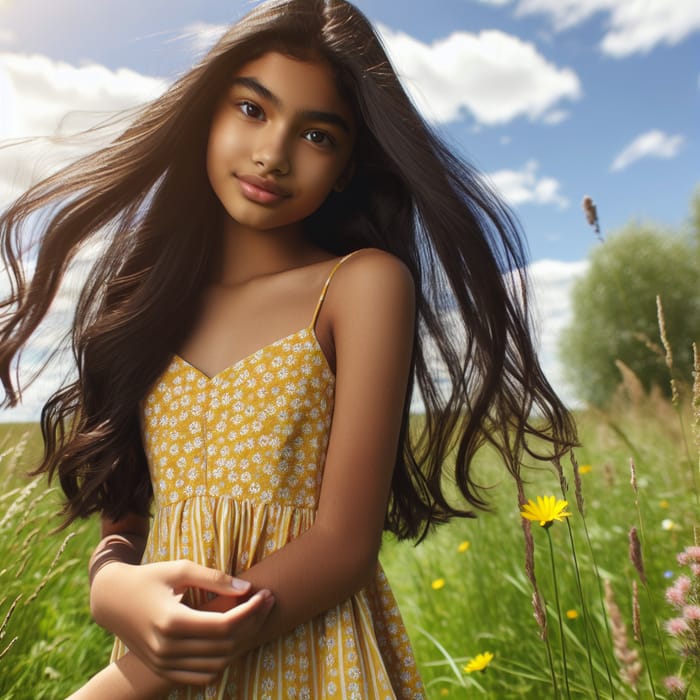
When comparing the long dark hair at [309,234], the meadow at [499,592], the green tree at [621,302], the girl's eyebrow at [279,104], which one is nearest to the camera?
the girl's eyebrow at [279,104]

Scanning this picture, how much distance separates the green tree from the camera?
2044 centimetres

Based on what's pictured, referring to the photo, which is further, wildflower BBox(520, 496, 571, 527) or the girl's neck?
the girl's neck

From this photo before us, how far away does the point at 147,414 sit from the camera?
1.75 m

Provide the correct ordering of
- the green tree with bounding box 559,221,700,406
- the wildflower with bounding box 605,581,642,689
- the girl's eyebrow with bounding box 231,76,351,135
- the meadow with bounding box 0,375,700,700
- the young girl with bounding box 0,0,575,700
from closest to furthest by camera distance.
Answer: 1. the wildflower with bounding box 605,581,642,689
2. the young girl with bounding box 0,0,575,700
3. the girl's eyebrow with bounding box 231,76,351,135
4. the meadow with bounding box 0,375,700,700
5. the green tree with bounding box 559,221,700,406

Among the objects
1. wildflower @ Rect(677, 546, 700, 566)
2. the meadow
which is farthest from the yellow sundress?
wildflower @ Rect(677, 546, 700, 566)

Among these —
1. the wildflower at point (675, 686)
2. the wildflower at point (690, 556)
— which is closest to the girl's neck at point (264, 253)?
the wildflower at point (690, 556)

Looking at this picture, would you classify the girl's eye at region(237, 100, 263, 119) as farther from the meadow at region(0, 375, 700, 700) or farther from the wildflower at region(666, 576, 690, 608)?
the wildflower at region(666, 576, 690, 608)

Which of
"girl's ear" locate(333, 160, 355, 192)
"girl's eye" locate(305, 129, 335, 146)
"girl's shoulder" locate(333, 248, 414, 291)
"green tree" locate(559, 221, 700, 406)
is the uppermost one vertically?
"girl's eye" locate(305, 129, 335, 146)

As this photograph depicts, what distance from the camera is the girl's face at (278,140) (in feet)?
5.34

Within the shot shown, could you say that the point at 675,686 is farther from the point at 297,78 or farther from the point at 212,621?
the point at 297,78

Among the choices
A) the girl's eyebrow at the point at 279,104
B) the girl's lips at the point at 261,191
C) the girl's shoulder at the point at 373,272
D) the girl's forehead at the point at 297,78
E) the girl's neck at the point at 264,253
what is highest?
the girl's forehead at the point at 297,78

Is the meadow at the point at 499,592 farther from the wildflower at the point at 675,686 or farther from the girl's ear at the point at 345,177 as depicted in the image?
the girl's ear at the point at 345,177

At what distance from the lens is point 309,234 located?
1991mm

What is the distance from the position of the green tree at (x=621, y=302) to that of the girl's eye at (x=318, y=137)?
19039 millimetres
